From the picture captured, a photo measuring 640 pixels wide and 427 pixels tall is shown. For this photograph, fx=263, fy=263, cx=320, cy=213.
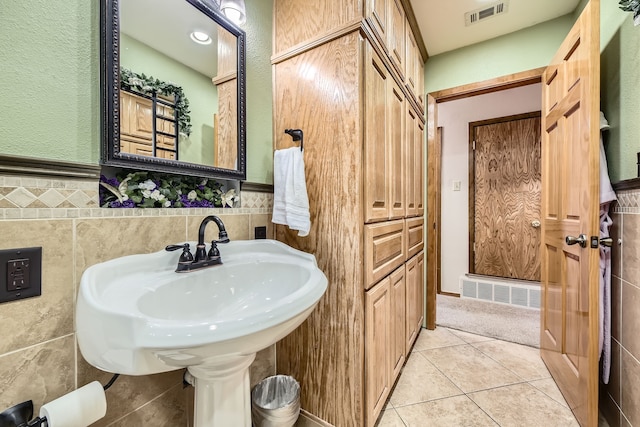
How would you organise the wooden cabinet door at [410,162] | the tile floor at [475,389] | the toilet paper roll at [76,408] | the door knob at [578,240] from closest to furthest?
the toilet paper roll at [76,408]
the door knob at [578,240]
the tile floor at [475,389]
the wooden cabinet door at [410,162]

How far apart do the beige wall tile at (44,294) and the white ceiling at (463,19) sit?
226 centimetres

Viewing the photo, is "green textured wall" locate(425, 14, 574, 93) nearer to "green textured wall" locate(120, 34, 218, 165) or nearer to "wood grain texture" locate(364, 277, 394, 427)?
"wood grain texture" locate(364, 277, 394, 427)

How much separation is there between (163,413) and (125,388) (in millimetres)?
192

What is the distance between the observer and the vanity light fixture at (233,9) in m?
1.11

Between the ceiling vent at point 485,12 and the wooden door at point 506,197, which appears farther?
the wooden door at point 506,197

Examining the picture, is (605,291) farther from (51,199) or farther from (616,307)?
(51,199)

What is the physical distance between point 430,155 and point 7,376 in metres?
2.59

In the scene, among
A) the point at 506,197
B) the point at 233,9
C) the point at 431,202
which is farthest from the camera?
the point at 506,197

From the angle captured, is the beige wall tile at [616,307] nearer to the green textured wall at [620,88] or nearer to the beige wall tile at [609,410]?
the beige wall tile at [609,410]

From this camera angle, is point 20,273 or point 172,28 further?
point 172,28

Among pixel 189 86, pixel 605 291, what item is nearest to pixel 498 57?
pixel 605 291

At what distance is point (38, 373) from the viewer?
672mm

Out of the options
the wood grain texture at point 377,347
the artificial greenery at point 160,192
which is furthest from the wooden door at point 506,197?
the artificial greenery at point 160,192

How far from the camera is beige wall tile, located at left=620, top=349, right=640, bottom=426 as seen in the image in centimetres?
111
